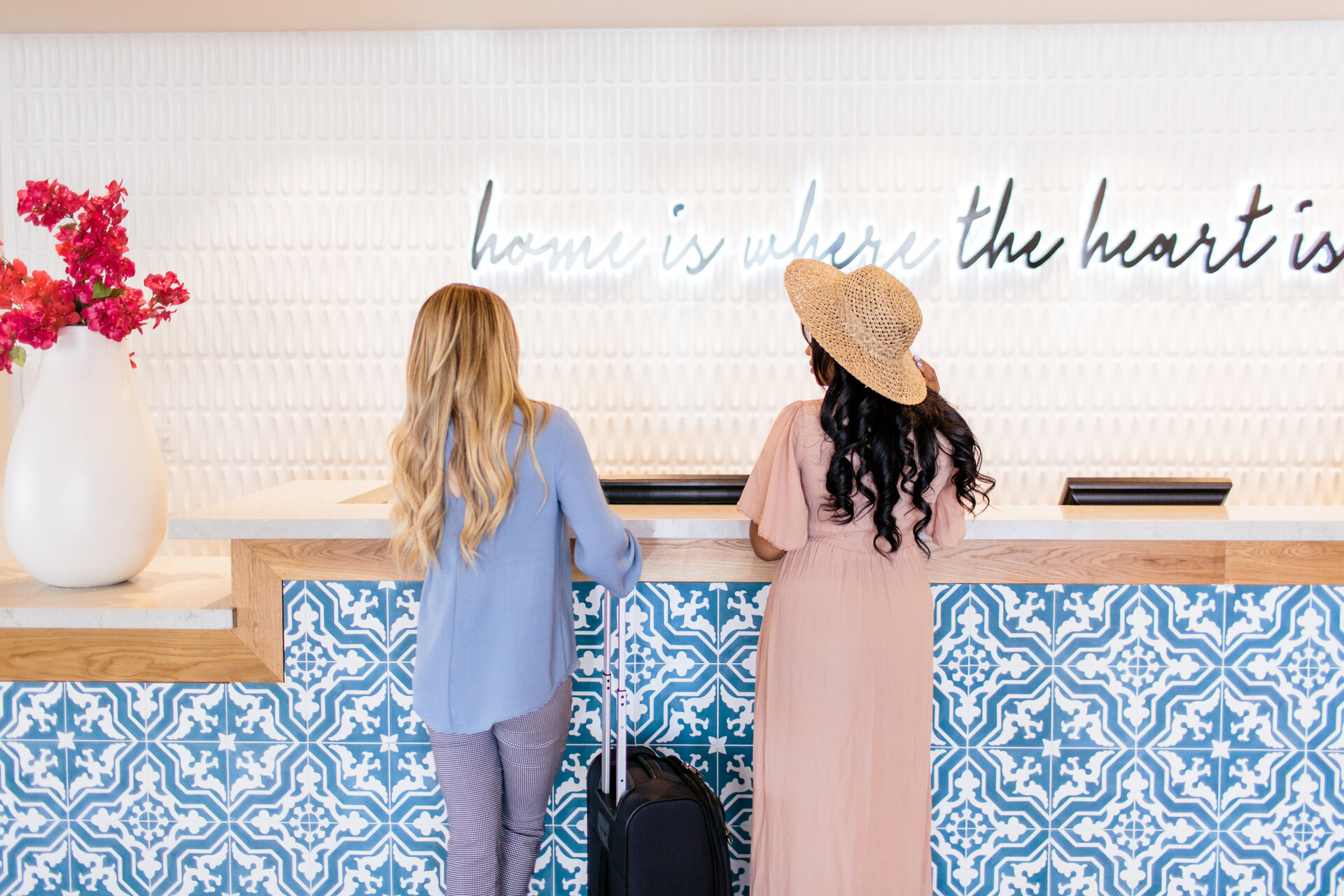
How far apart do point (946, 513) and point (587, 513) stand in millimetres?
726

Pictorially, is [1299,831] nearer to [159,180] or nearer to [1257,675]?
[1257,675]

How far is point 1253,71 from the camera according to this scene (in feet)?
11.9

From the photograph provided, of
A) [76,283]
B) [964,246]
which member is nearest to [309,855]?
[76,283]

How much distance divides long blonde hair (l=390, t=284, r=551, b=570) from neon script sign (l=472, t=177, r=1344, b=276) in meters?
2.31

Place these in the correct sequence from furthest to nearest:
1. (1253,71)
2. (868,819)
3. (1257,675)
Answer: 1. (1253,71)
2. (1257,675)
3. (868,819)

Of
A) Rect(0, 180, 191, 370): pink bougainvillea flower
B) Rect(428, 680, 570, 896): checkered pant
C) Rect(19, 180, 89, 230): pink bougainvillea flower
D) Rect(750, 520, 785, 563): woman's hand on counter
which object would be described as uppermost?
Rect(19, 180, 89, 230): pink bougainvillea flower

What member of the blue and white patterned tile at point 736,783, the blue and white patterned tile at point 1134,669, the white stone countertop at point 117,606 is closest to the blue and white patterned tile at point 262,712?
the white stone countertop at point 117,606

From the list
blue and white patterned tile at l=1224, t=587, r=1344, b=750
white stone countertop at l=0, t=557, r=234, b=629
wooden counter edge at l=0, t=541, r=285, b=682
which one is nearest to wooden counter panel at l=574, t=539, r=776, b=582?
wooden counter edge at l=0, t=541, r=285, b=682

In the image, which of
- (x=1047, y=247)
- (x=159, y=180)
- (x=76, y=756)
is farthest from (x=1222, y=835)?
(x=159, y=180)

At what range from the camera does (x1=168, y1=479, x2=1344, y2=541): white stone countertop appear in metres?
1.89

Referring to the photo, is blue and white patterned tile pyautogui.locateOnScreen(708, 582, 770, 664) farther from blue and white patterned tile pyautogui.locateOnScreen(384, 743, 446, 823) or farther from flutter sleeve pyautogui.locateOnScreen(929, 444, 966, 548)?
blue and white patterned tile pyautogui.locateOnScreen(384, 743, 446, 823)

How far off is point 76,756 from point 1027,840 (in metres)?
2.25

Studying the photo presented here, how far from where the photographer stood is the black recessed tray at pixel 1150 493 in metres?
2.17

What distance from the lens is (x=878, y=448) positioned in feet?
5.31
